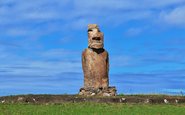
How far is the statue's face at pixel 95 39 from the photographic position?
2341cm

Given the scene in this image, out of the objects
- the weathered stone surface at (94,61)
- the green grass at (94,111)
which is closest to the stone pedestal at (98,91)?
the weathered stone surface at (94,61)

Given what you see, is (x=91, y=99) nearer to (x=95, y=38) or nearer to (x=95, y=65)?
(x=95, y=65)

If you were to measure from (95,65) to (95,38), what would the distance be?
1.45 m

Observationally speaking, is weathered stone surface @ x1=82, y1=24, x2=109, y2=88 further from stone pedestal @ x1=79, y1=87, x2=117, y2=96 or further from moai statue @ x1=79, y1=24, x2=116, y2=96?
stone pedestal @ x1=79, y1=87, x2=117, y2=96

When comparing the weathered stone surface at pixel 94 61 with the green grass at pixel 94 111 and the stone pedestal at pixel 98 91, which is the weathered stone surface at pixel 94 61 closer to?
the stone pedestal at pixel 98 91

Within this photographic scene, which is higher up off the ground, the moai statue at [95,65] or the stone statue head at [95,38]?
the stone statue head at [95,38]

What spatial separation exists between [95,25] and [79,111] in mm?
8092

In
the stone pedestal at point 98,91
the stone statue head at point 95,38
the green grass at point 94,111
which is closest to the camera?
the green grass at point 94,111

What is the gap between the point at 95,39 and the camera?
23469 mm

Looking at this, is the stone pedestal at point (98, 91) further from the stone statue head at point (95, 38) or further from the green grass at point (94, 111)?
the green grass at point (94, 111)

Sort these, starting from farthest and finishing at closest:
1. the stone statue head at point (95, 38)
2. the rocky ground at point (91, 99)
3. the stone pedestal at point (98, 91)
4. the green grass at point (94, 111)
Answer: the stone statue head at point (95, 38), the stone pedestal at point (98, 91), the rocky ground at point (91, 99), the green grass at point (94, 111)

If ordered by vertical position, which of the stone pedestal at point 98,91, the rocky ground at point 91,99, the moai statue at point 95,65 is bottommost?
the rocky ground at point 91,99

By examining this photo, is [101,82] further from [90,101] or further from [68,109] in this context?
[68,109]

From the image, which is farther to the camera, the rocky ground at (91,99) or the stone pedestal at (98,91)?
the stone pedestal at (98,91)
